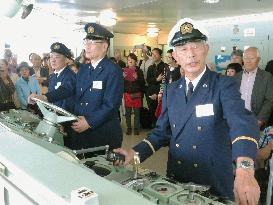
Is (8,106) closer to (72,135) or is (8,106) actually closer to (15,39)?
(72,135)

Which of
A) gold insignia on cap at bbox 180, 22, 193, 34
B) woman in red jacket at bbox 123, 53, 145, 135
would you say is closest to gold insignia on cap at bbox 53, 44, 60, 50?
gold insignia on cap at bbox 180, 22, 193, 34

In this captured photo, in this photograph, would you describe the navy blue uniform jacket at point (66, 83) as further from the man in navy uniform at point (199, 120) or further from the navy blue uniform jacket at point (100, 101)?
the man in navy uniform at point (199, 120)

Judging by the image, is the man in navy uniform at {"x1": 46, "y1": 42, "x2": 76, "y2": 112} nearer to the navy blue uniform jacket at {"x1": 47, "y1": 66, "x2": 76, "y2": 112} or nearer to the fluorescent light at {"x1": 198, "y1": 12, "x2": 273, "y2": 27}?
the navy blue uniform jacket at {"x1": 47, "y1": 66, "x2": 76, "y2": 112}

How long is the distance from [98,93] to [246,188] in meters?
1.88

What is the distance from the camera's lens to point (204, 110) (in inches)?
67.3

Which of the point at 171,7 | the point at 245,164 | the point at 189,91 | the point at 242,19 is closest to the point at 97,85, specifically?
the point at 189,91

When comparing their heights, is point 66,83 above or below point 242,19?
below

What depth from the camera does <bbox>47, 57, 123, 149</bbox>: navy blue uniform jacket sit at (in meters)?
2.79

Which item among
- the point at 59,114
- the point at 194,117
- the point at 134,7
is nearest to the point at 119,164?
the point at 194,117

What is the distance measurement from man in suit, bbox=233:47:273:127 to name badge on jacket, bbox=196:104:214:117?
8.90ft

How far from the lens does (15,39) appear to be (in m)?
10.3

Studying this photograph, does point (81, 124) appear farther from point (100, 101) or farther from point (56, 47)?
point (56, 47)

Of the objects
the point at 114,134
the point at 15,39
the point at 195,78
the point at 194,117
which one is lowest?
the point at 114,134

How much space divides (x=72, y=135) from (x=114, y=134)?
0.39 m
